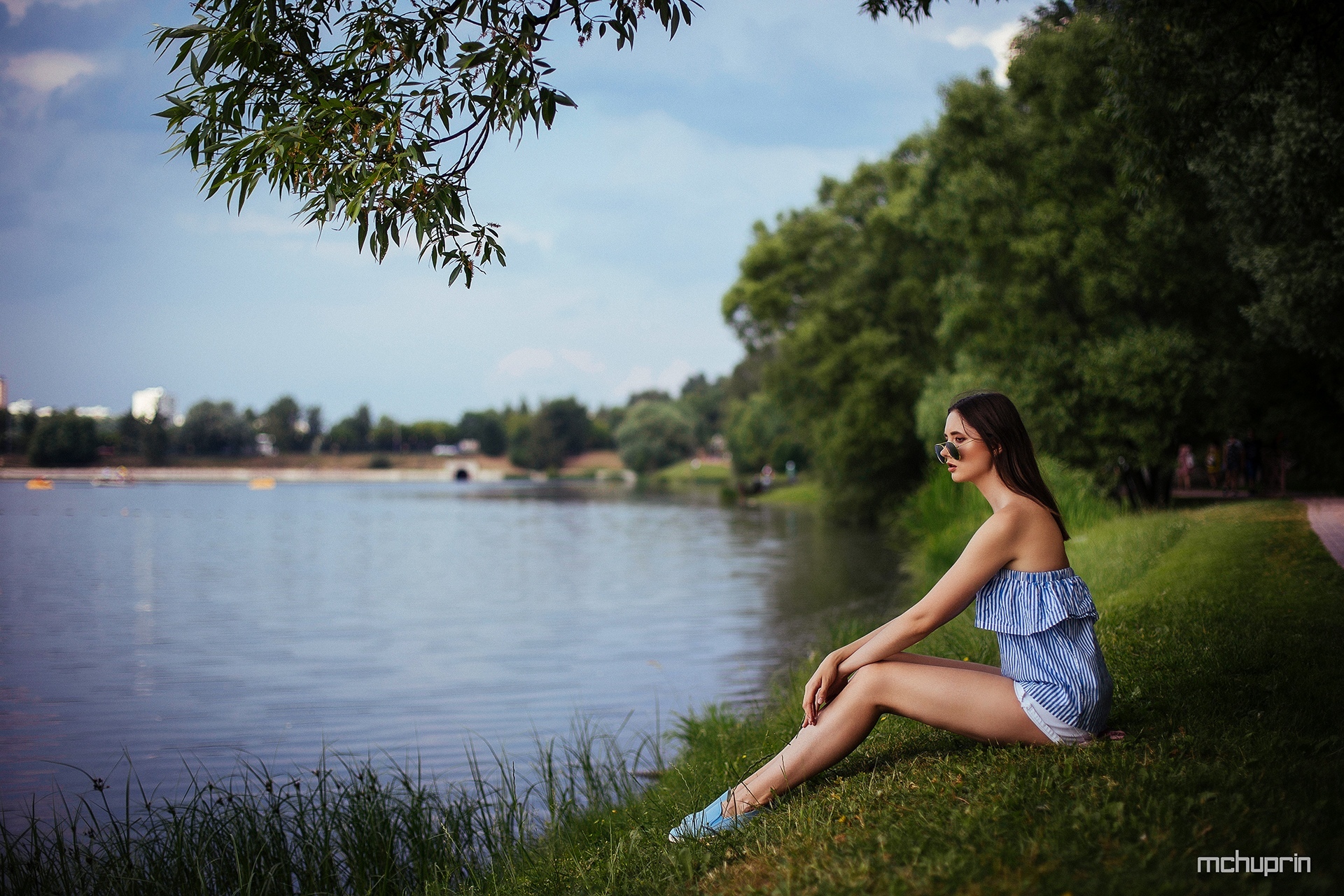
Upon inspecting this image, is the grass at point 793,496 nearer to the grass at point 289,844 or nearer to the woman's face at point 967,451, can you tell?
the grass at point 289,844

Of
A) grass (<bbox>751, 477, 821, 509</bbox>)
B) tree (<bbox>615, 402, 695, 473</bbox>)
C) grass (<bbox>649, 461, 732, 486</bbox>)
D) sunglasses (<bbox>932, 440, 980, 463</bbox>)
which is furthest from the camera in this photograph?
tree (<bbox>615, 402, 695, 473</bbox>)

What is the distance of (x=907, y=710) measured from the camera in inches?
152

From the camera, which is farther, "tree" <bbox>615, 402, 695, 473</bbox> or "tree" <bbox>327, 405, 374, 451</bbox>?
"tree" <bbox>327, 405, 374, 451</bbox>

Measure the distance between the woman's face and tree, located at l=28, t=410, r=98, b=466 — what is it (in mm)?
102400

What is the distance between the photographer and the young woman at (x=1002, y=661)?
382 cm

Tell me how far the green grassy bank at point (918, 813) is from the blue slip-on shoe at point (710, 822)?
9 centimetres

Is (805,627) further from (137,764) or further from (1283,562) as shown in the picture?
(137,764)

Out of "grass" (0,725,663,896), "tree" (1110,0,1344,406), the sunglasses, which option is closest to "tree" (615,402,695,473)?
"tree" (1110,0,1344,406)

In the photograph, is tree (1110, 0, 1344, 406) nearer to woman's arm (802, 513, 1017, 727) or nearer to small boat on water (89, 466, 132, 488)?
woman's arm (802, 513, 1017, 727)

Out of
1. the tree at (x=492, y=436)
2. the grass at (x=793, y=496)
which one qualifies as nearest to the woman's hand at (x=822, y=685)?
the grass at (x=793, y=496)

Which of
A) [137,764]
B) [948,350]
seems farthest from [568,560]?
[137,764]

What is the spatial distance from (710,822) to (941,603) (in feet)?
4.11

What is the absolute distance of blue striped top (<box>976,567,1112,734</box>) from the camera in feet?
12.5

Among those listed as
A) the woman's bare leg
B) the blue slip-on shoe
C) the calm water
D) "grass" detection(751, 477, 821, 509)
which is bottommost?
the calm water
